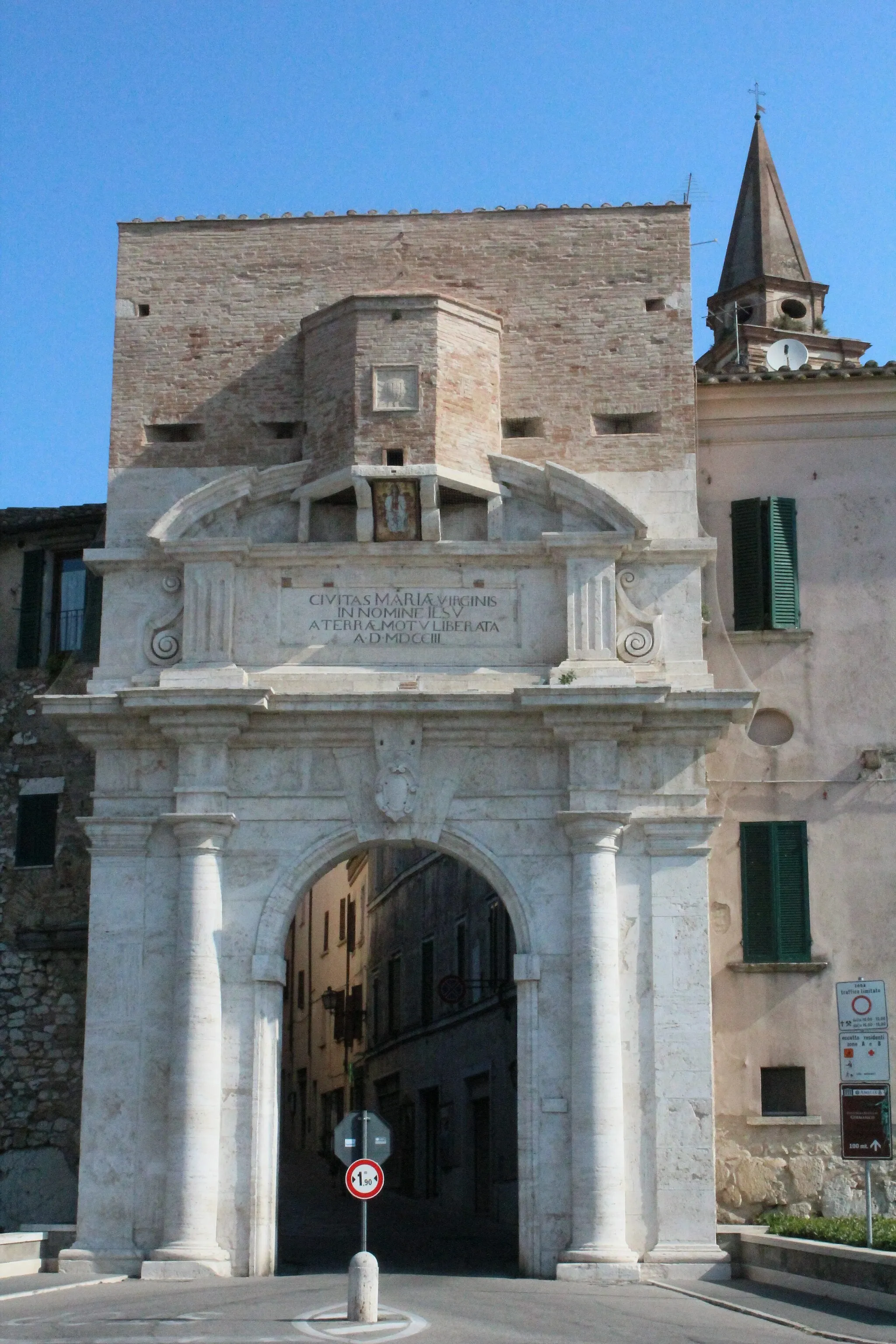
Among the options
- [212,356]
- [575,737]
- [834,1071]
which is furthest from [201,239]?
[834,1071]

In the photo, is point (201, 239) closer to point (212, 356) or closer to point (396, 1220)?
point (212, 356)

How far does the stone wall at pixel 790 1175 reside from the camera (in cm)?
2167

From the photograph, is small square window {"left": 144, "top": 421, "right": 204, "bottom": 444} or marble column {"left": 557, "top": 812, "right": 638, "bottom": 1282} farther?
small square window {"left": 144, "top": 421, "right": 204, "bottom": 444}

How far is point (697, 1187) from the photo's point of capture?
808 inches

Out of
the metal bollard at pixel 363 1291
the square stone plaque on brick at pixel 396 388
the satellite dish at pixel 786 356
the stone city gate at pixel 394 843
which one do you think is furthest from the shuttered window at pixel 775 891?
the metal bollard at pixel 363 1291

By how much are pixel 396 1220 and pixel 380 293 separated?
1700 centimetres

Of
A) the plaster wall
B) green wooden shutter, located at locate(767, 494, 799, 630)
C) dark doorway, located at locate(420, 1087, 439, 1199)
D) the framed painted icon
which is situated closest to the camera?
the plaster wall

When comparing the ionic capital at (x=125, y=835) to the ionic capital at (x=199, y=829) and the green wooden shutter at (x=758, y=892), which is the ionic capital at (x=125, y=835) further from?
the green wooden shutter at (x=758, y=892)

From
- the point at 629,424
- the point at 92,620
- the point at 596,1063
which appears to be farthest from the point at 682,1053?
the point at 92,620

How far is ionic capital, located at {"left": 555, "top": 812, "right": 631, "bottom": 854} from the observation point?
2117 centimetres

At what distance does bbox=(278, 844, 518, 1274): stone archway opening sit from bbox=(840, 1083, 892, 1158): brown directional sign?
499 cm

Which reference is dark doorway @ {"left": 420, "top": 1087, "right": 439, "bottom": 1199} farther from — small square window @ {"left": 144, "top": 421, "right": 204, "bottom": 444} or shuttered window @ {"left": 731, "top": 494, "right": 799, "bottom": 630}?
small square window @ {"left": 144, "top": 421, "right": 204, "bottom": 444}

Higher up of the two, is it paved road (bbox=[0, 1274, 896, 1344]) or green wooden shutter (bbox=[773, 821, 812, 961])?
green wooden shutter (bbox=[773, 821, 812, 961])

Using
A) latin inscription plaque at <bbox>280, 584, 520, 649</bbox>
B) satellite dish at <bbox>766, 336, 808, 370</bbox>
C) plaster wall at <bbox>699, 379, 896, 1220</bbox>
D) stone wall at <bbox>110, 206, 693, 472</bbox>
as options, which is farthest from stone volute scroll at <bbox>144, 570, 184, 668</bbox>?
satellite dish at <bbox>766, 336, 808, 370</bbox>
